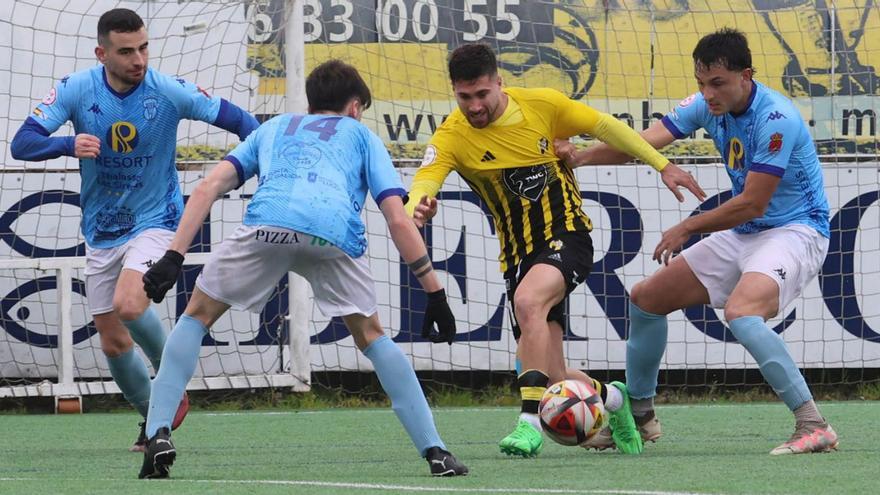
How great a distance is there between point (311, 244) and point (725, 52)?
7.19 ft

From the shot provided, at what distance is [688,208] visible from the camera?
10570 mm

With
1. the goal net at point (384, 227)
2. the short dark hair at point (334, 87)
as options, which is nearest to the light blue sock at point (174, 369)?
the short dark hair at point (334, 87)

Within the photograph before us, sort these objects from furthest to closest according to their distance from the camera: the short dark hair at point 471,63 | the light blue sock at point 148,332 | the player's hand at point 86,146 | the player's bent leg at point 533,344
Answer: the light blue sock at point 148,332, the player's hand at point 86,146, the short dark hair at point 471,63, the player's bent leg at point 533,344

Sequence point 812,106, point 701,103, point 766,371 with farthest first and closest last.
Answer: point 812,106 → point 701,103 → point 766,371

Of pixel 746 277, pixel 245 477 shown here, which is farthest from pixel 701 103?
pixel 245 477

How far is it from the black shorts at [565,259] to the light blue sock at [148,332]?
1.74 metres

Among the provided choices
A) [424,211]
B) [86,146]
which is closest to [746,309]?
[424,211]

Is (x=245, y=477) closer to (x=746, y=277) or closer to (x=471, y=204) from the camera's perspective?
(x=746, y=277)

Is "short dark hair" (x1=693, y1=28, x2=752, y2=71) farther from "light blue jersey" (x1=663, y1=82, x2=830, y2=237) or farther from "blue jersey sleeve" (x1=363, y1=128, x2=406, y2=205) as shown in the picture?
"blue jersey sleeve" (x1=363, y1=128, x2=406, y2=205)

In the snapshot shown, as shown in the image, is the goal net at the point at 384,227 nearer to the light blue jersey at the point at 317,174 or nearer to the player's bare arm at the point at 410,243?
the light blue jersey at the point at 317,174

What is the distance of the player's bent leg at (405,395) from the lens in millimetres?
5586

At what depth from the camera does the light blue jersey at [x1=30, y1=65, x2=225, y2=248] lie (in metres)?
7.67

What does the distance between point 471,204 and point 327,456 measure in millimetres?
3832

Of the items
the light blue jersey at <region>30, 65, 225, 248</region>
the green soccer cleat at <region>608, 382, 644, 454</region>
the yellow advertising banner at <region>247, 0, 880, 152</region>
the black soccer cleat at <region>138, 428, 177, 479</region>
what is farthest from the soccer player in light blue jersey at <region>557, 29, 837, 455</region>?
the yellow advertising banner at <region>247, 0, 880, 152</region>
